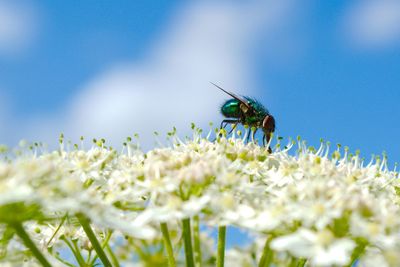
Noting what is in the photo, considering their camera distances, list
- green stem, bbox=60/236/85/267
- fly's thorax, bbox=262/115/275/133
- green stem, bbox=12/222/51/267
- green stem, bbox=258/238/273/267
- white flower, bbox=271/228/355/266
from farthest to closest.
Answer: fly's thorax, bbox=262/115/275/133, green stem, bbox=60/236/85/267, green stem, bbox=258/238/273/267, green stem, bbox=12/222/51/267, white flower, bbox=271/228/355/266

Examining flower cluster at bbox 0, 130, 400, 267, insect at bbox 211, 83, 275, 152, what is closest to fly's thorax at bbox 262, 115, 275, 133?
insect at bbox 211, 83, 275, 152

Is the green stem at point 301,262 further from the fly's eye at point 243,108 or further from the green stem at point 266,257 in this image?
the fly's eye at point 243,108

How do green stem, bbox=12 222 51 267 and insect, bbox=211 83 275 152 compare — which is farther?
insect, bbox=211 83 275 152

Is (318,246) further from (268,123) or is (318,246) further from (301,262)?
(268,123)

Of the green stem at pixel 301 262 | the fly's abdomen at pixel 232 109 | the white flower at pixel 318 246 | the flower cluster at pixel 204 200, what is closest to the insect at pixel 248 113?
the fly's abdomen at pixel 232 109

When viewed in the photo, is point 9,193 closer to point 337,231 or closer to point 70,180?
point 70,180

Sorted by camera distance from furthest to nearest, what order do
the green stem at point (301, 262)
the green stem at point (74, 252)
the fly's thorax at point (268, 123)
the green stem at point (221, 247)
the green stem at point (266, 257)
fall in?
the fly's thorax at point (268, 123), the green stem at point (74, 252), the green stem at point (266, 257), the green stem at point (221, 247), the green stem at point (301, 262)

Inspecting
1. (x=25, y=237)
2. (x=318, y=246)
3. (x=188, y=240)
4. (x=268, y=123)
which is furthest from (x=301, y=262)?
(x=268, y=123)

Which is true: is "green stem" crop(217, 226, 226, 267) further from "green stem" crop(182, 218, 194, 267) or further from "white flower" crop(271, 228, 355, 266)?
"white flower" crop(271, 228, 355, 266)
